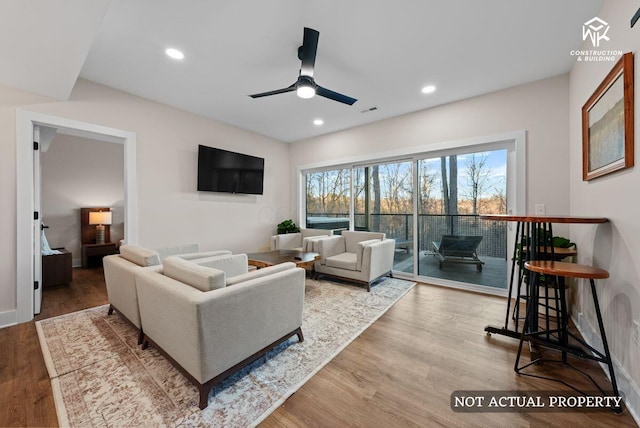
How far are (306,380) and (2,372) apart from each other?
2.18m

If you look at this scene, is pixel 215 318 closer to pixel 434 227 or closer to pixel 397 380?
pixel 397 380

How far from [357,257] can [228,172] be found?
2.67 meters

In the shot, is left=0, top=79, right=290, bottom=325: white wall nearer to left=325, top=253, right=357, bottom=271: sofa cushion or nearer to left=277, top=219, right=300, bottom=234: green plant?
left=277, top=219, right=300, bottom=234: green plant

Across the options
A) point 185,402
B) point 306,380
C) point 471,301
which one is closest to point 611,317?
point 471,301

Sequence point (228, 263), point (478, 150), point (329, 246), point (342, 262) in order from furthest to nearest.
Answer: point (329, 246)
point (342, 262)
point (478, 150)
point (228, 263)

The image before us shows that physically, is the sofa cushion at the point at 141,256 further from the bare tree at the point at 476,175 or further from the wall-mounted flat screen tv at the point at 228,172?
the bare tree at the point at 476,175

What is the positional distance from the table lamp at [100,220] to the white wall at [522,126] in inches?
226

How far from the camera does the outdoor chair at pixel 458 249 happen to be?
3.61m

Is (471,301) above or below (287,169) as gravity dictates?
below

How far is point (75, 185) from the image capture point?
5223 millimetres

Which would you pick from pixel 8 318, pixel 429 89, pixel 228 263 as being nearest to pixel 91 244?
pixel 8 318

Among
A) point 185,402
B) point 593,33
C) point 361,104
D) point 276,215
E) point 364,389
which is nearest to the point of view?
point 185,402

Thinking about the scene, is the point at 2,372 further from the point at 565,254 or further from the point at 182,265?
the point at 565,254

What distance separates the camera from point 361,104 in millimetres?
3656
